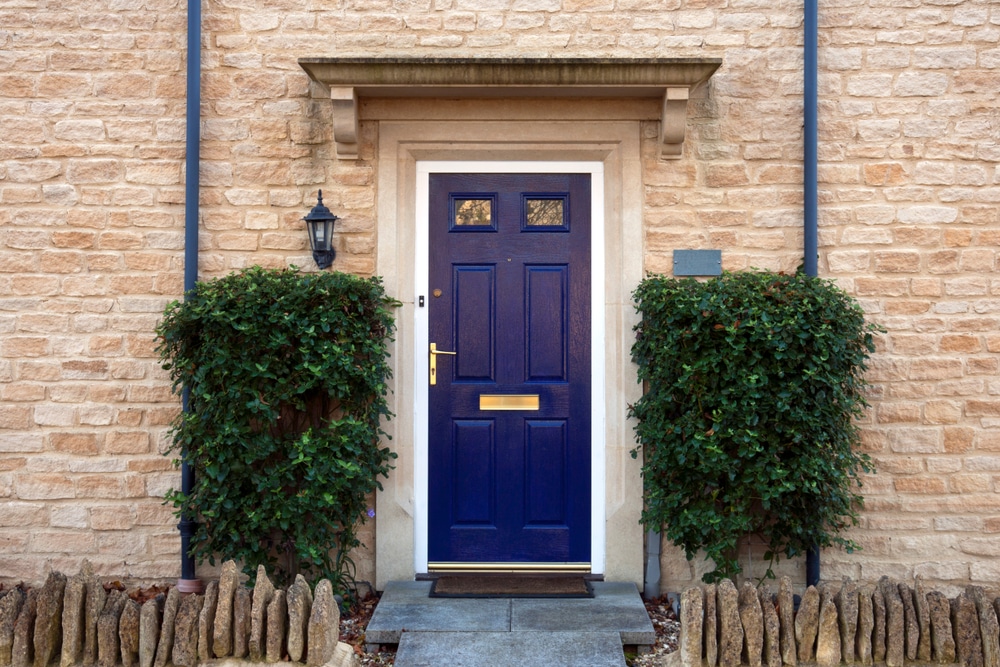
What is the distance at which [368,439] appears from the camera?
14.9 feet

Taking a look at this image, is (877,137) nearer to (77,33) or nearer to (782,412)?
(782,412)

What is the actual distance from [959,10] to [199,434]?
4.82 meters

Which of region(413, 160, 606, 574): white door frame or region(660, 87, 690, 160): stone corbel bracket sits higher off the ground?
region(660, 87, 690, 160): stone corbel bracket

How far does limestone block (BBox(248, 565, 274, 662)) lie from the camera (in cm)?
353

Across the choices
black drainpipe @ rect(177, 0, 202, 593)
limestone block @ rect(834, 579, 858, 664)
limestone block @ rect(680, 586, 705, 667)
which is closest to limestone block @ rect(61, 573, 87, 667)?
black drainpipe @ rect(177, 0, 202, 593)

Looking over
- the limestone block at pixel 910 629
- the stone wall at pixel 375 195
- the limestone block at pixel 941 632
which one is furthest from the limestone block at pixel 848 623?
the stone wall at pixel 375 195

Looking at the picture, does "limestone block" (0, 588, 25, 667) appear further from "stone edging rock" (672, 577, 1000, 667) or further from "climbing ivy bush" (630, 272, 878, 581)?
"climbing ivy bush" (630, 272, 878, 581)

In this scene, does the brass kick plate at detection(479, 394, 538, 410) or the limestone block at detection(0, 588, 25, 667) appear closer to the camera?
the limestone block at detection(0, 588, 25, 667)

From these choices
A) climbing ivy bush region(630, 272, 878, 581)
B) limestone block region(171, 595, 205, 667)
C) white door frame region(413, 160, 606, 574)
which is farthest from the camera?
white door frame region(413, 160, 606, 574)

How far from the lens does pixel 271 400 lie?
4.43 meters

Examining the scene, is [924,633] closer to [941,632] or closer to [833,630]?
[941,632]

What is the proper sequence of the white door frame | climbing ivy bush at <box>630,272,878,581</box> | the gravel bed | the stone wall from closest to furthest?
1. the gravel bed
2. climbing ivy bush at <box>630,272,878,581</box>
3. the stone wall
4. the white door frame

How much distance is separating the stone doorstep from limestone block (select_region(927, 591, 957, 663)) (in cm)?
124

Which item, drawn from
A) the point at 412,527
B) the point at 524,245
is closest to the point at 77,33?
the point at 524,245
